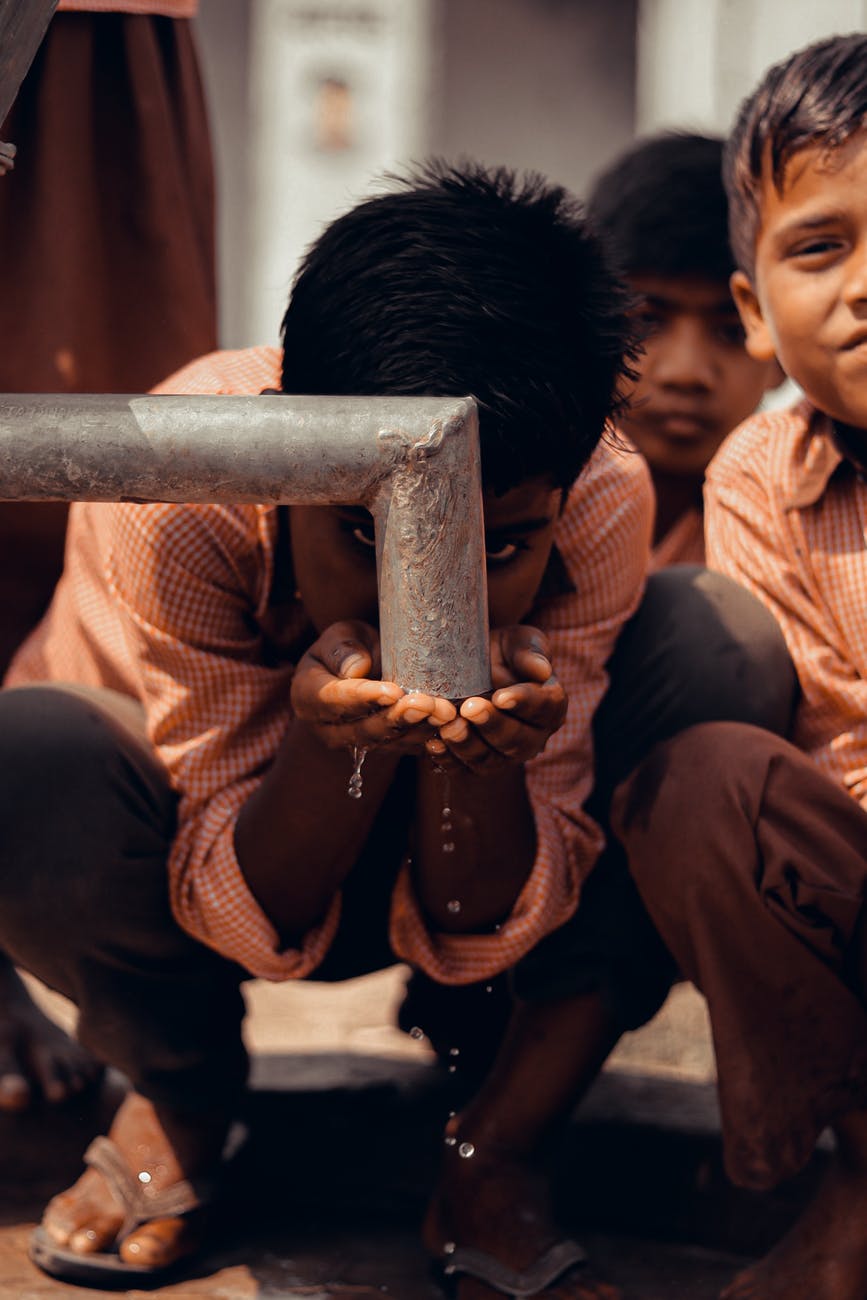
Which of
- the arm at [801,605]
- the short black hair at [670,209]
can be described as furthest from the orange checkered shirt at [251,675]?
the short black hair at [670,209]

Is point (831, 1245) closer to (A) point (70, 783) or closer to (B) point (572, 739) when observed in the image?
(B) point (572, 739)

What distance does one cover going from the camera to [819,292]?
1761 millimetres

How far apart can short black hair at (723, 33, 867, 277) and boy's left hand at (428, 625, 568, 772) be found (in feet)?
2.38

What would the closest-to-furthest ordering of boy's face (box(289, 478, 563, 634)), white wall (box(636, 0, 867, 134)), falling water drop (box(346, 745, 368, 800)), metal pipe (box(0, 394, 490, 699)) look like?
metal pipe (box(0, 394, 490, 699)) < falling water drop (box(346, 745, 368, 800)) < boy's face (box(289, 478, 563, 634)) < white wall (box(636, 0, 867, 134))

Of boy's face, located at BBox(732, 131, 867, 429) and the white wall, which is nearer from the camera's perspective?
boy's face, located at BBox(732, 131, 867, 429)

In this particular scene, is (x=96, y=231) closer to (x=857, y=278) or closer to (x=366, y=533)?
(x=366, y=533)

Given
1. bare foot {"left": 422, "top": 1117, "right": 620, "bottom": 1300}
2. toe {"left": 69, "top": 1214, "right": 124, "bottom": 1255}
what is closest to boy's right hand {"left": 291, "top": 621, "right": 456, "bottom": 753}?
bare foot {"left": 422, "top": 1117, "right": 620, "bottom": 1300}

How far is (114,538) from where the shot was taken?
173 cm

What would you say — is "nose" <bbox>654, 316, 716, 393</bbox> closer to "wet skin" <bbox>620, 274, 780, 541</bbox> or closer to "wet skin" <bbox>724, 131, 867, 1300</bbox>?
"wet skin" <bbox>620, 274, 780, 541</bbox>

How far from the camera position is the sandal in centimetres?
168

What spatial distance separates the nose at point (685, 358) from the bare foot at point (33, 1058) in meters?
1.26

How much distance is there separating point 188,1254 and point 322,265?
3.31ft

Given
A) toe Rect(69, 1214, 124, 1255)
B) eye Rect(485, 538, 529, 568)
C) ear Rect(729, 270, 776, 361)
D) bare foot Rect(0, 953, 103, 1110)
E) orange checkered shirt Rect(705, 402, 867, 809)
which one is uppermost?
ear Rect(729, 270, 776, 361)

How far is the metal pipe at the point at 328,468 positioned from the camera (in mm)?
1170
